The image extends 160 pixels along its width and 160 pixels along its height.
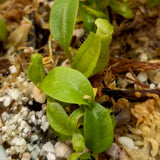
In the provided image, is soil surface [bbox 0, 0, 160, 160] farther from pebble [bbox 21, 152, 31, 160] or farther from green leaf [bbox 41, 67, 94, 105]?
green leaf [bbox 41, 67, 94, 105]

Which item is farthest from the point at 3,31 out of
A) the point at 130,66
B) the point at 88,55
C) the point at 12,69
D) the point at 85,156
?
the point at 85,156

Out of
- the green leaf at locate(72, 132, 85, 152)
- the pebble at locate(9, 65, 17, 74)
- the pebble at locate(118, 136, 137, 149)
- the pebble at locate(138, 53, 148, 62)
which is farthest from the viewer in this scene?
the pebble at locate(138, 53, 148, 62)

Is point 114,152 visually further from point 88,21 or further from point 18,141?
point 88,21

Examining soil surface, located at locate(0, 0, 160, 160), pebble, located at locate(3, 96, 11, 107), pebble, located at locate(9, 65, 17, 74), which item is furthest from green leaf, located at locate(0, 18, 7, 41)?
pebble, located at locate(3, 96, 11, 107)

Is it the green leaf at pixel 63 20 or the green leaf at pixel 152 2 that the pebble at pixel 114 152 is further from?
the green leaf at pixel 152 2

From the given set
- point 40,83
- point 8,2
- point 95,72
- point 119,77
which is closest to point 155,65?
point 119,77
